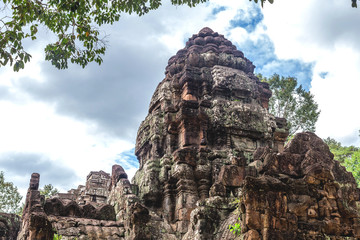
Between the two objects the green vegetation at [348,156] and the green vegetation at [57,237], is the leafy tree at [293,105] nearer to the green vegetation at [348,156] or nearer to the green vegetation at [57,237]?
the green vegetation at [348,156]

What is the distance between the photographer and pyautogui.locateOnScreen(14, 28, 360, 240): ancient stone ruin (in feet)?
18.5

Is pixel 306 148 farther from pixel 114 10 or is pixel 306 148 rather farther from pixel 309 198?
pixel 114 10

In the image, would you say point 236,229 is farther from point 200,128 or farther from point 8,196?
point 8,196

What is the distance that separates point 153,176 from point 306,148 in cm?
560

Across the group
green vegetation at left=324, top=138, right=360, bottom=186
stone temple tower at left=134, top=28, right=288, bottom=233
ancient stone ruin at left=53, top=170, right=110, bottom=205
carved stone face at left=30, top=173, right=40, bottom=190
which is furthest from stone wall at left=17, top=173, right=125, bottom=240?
green vegetation at left=324, top=138, right=360, bottom=186

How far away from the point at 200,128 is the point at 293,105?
47.0ft

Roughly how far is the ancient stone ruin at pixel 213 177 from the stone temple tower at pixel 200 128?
3 cm

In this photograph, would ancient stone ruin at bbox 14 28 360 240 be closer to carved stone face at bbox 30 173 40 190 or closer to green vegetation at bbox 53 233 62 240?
carved stone face at bbox 30 173 40 190

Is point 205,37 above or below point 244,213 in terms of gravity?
above

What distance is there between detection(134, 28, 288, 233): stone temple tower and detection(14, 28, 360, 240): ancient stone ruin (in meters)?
0.03

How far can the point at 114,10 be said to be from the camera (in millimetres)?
8039

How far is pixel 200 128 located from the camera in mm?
12070

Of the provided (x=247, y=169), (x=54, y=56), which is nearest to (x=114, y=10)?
(x=54, y=56)

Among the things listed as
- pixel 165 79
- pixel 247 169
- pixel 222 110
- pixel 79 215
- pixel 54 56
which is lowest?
pixel 79 215
